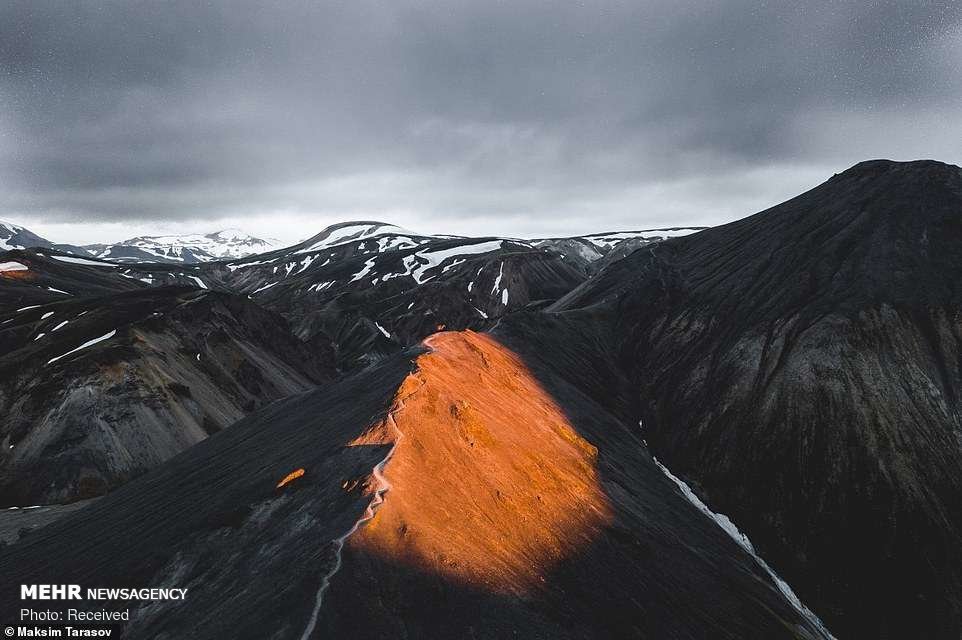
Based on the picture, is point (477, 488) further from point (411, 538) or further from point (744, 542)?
point (744, 542)

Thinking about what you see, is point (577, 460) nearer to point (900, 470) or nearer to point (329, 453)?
point (329, 453)

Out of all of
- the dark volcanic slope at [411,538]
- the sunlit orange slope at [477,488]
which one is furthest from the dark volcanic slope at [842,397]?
the sunlit orange slope at [477,488]

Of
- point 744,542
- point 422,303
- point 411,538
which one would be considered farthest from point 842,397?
point 422,303

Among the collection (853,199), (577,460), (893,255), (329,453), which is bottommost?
(577,460)

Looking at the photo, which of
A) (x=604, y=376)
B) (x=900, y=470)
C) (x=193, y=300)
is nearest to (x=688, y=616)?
(x=900, y=470)

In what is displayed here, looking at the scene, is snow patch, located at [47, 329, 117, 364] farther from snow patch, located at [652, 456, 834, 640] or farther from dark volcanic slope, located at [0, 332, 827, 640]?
snow patch, located at [652, 456, 834, 640]

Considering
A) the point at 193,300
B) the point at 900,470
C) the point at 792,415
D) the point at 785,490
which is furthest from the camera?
the point at 193,300
